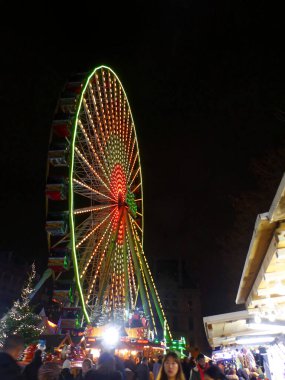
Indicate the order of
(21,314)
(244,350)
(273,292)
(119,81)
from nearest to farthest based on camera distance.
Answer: (273,292) → (244,350) → (119,81) → (21,314)

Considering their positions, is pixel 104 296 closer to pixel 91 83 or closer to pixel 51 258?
pixel 51 258

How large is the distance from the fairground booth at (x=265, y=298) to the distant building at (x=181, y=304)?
165ft

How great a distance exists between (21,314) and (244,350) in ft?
59.9

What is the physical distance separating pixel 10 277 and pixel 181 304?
28.7m

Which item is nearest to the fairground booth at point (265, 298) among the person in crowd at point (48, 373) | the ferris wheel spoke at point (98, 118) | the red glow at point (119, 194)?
the person in crowd at point (48, 373)

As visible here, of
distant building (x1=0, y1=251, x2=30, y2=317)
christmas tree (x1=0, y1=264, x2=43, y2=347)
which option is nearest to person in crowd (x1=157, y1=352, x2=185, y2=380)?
christmas tree (x1=0, y1=264, x2=43, y2=347)

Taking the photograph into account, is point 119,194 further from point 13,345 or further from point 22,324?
point 13,345

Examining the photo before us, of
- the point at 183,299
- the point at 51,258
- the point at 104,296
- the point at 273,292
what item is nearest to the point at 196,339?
the point at 183,299

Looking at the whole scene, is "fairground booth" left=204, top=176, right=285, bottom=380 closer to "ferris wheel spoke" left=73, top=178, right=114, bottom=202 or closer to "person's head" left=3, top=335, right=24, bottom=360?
"person's head" left=3, top=335, right=24, bottom=360

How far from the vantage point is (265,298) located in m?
6.09

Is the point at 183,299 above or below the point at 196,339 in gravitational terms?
above

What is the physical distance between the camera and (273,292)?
5.71 metres

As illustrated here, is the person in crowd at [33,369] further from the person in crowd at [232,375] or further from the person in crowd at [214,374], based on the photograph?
the person in crowd at [232,375]

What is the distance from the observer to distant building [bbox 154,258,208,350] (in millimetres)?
56969
